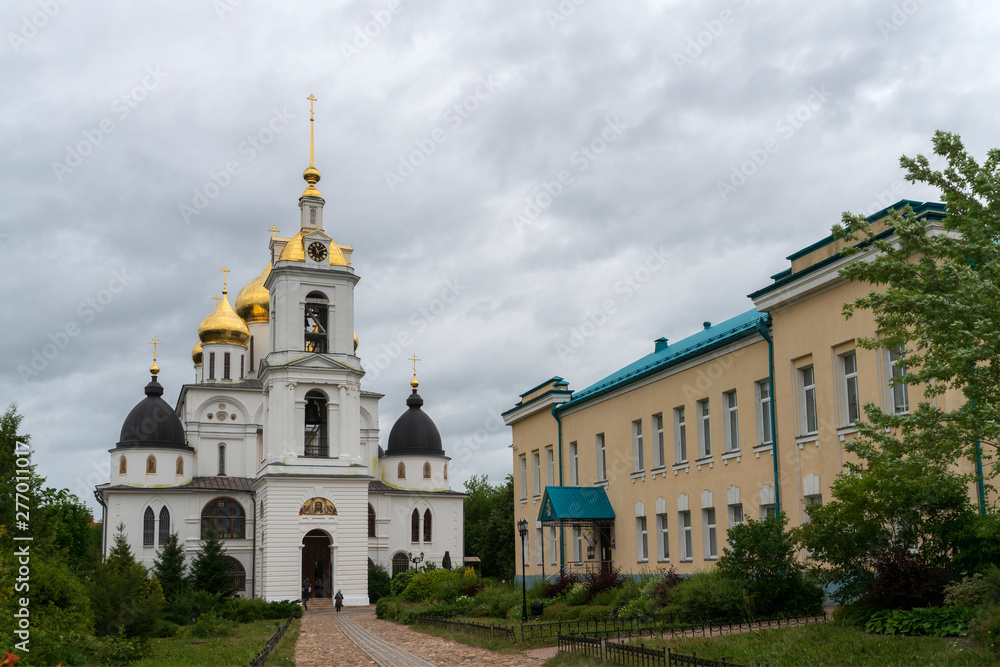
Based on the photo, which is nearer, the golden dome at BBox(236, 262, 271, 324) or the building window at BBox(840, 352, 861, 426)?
the building window at BBox(840, 352, 861, 426)

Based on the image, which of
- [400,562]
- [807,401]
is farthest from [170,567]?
[807,401]

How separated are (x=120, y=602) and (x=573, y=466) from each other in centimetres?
1616

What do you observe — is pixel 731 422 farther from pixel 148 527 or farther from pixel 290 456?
pixel 148 527

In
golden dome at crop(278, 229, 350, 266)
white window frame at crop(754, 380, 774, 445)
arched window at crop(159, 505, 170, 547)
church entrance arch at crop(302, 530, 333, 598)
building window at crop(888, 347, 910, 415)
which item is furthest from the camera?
arched window at crop(159, 505, 170, 547)

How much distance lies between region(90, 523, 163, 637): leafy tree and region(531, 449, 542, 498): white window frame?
15754 millimetres

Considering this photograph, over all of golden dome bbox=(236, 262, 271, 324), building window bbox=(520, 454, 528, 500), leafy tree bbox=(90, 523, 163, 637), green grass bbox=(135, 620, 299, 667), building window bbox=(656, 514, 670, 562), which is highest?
golden dome bbox=(236, 262, 271, 324)

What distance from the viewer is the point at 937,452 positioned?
40.8 ft

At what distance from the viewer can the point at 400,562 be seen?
2272 inches

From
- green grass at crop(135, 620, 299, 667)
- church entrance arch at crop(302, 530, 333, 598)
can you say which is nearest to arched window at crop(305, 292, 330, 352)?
church entrance arch at crop(302, 530, 333, 598)

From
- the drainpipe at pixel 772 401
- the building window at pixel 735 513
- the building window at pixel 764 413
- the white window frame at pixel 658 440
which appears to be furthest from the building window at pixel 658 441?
the drainpipe at pixel 772 401

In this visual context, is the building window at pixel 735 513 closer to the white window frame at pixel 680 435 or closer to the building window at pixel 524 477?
the white window frame at pixel 680 435

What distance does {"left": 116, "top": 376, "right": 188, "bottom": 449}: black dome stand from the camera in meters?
54.9

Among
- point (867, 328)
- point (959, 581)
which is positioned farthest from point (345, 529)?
point (959, 581)

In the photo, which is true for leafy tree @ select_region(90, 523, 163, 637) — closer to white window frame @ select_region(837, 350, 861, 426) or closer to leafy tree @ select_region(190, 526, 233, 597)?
white window frame @ select_region(837, 350, 861, 426)
